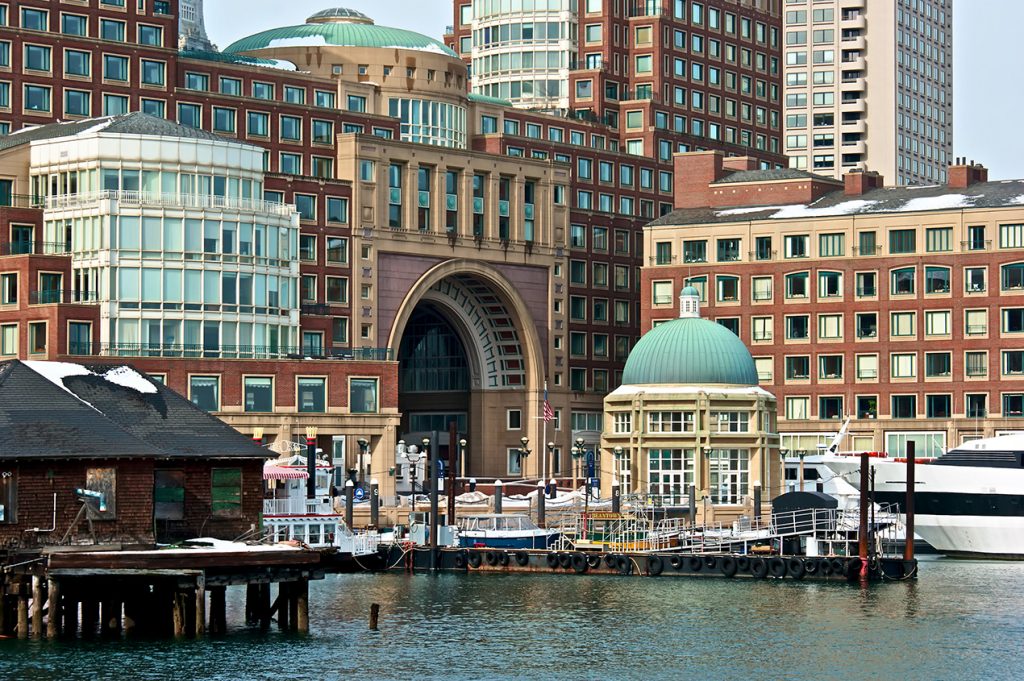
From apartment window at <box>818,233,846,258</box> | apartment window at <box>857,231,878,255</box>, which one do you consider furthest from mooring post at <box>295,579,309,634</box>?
apartment window at <box>818,233,846,258</box>

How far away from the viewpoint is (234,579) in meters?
87.9

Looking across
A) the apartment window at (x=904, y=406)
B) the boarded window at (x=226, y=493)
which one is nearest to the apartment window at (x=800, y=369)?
the apartment window at (x=904, y=406)

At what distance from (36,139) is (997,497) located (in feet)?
239

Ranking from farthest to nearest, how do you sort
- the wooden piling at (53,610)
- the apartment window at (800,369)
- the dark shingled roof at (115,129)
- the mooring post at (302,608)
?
the apartment window at (800,369) → the dark shingled roof at (115,129) → the mooring post at (302,608) → the wooden piling at (53,610)

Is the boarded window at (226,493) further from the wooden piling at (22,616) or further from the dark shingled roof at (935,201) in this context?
the dark shingled roof at (935,201)

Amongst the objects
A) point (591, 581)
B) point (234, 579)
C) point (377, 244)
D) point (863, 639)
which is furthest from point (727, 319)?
point (234, 579)

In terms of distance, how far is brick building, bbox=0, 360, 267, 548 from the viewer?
291ft

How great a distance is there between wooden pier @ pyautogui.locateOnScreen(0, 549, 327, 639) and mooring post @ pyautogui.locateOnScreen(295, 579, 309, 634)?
0.04 meters

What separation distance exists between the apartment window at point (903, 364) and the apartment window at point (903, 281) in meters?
5.01

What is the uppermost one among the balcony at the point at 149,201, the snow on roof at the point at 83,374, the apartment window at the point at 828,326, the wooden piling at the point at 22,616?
the balcony at the point at 149,201

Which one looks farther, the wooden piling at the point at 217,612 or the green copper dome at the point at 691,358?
the green copper dome at the point at 691,358

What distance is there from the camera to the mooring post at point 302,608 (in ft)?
306

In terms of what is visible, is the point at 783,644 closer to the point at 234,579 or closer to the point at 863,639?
the point at 863,639

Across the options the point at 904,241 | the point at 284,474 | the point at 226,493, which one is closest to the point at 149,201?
the point at 284,474
